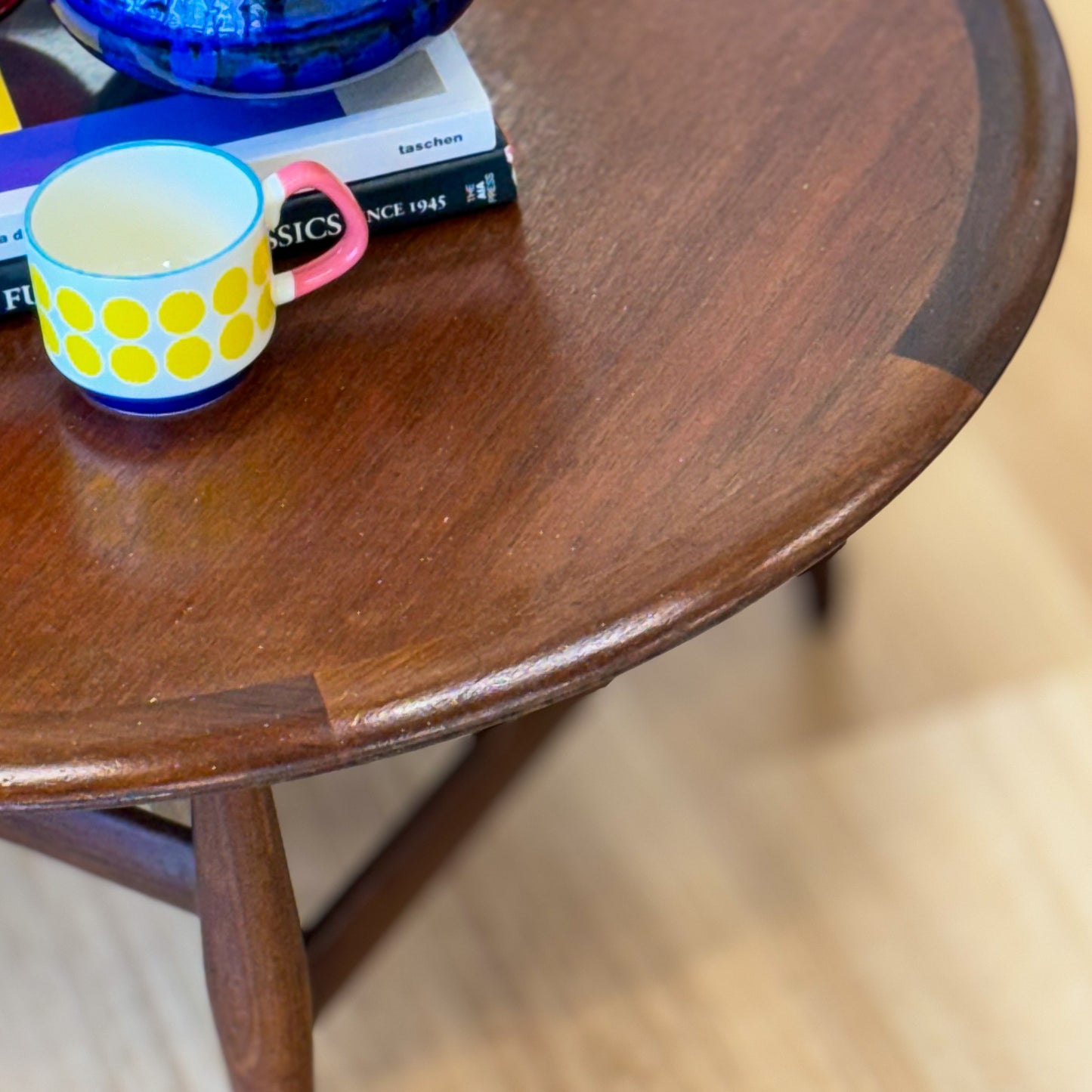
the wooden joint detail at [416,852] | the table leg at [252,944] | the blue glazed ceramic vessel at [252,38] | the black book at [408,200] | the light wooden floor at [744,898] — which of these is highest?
the blue glazed ceramic vessel at [252,38]

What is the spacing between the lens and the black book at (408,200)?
552 mm

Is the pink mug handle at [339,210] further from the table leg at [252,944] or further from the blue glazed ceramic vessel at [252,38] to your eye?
the table leg at [252,944]

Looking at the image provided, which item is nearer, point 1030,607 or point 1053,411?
point 1030,607

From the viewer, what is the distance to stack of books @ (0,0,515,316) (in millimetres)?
542

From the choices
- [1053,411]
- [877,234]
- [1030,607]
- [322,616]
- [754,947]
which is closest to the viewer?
[322,616]

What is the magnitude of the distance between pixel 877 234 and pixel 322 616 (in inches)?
10.8

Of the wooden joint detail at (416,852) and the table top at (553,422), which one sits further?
the wooden joint detail at (416,852)

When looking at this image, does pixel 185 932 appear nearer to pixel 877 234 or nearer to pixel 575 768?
pixel 575 768

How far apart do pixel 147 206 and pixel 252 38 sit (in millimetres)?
70

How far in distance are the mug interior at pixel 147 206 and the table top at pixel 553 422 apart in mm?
47

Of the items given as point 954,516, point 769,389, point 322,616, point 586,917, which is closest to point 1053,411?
point 954,516

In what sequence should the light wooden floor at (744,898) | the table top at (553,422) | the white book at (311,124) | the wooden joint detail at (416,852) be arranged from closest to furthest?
the table top at (553,422)
the white book at (311,124)
the wooden joint detail at (416,852)
the light wooden floor at (744,898)

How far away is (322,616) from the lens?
0.45m

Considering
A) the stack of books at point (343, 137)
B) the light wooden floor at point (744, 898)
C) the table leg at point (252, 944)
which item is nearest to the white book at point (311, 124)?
the stack of books at point (343, 137)
